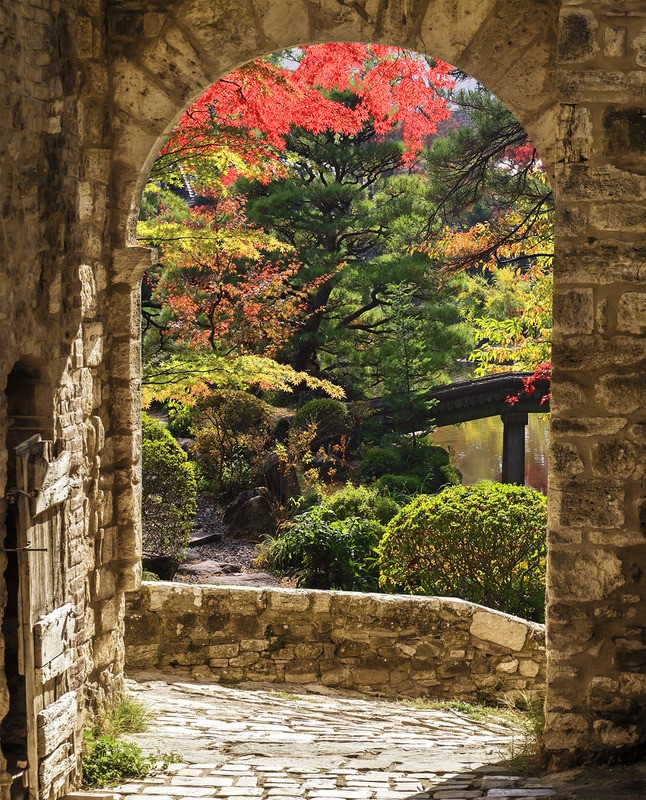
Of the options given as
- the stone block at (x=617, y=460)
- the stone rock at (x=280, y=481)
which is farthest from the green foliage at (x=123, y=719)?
the stone rock at (x=280, y=481)

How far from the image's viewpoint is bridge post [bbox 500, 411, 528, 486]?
42.8 ft

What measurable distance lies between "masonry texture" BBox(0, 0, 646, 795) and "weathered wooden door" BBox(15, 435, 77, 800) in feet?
0.39

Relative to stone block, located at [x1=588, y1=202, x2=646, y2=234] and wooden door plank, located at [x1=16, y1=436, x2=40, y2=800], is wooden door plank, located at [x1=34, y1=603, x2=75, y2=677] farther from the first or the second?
stone block, located at [x1=588, y1=202, x2=646, y2=234]

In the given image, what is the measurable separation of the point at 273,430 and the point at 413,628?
5840mm

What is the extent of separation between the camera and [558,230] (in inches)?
171

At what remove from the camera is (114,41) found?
5090 millimetres

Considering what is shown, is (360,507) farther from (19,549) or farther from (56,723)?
(19,549)

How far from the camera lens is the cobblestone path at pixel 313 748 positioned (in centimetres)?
449

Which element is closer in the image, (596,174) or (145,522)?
(596,174)

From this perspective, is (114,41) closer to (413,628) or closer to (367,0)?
(367,0)

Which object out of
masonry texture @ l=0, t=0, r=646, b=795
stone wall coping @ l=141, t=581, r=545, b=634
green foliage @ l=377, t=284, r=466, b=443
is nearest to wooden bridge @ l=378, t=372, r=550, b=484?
green foliage @ l=377, t=284, r=466, b=443

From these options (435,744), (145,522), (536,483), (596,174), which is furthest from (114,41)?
(536,483)

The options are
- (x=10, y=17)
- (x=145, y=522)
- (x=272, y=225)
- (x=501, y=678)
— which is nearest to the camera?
(x=10, y=17)

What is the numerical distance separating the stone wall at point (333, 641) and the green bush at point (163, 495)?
273cm
